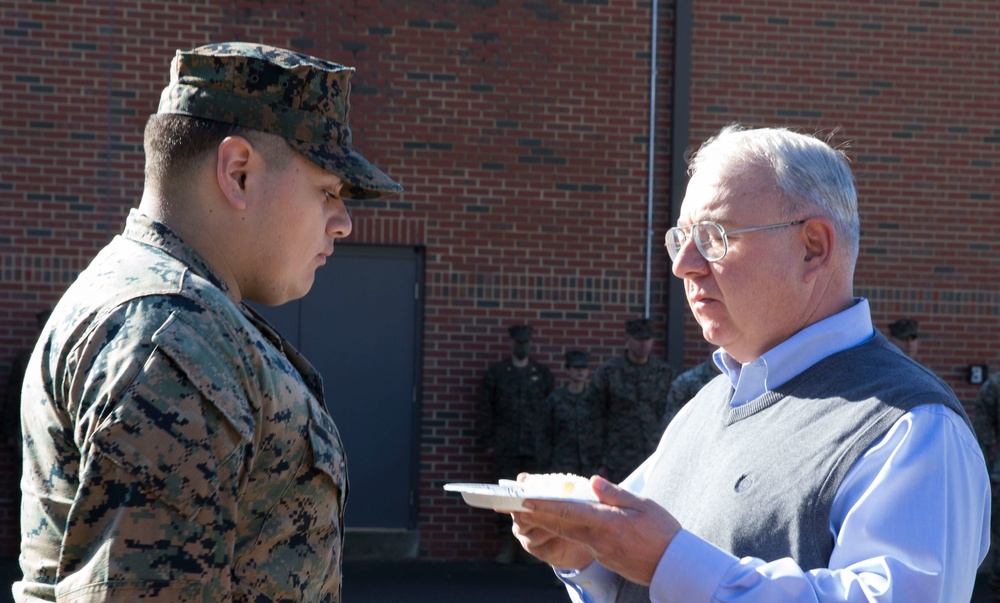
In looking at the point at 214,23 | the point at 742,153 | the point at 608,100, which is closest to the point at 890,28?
the point at 608,100

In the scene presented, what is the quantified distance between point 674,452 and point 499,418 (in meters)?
7.36

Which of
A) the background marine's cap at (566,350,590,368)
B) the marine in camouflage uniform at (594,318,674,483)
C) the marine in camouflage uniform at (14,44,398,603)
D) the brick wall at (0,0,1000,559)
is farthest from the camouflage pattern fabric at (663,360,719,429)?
the marine in camouflage uniform at (14,44,398,603)

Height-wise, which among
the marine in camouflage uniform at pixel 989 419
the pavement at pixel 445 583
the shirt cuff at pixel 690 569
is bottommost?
the pavement at pixel 445 583

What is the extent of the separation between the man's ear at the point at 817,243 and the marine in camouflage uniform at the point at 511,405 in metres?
7.56

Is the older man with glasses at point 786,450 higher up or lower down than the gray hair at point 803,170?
lower down

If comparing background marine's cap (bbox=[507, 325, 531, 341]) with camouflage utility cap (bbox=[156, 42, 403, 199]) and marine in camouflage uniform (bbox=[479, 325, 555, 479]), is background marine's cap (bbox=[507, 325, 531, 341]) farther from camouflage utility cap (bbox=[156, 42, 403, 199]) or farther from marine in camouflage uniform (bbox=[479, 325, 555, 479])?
camouflage utility cap (bbox=[156, 42, 403, 199])

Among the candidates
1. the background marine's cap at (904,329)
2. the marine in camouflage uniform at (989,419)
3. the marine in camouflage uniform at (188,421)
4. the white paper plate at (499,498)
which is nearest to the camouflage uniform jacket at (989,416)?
the marine in camouflage uniform at (989,419)

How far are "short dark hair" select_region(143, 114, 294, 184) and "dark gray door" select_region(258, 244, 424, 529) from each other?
8.30m

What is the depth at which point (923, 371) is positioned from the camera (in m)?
2.29

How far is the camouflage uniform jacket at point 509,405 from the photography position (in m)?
10.0

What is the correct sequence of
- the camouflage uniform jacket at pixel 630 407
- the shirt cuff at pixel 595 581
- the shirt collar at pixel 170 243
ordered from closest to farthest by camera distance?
1. the shirt collar at pixel 170 243
2. the shirt cuff at pixel 595 581
3. the camouflage uniform jacket at pixel 630 407

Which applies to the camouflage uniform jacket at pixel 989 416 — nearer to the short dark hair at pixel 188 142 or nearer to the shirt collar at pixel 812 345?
the shirt collar at pixel 812 345

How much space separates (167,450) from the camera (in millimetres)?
1563

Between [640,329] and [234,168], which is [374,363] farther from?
[234,168]
